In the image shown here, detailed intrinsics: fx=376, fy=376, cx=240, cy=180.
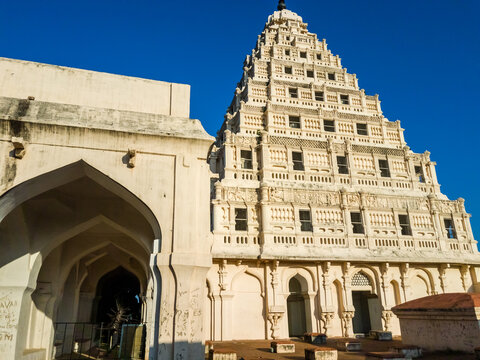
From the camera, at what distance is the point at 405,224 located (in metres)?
22.3

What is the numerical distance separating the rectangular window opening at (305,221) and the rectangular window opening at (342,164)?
4132 millimetres

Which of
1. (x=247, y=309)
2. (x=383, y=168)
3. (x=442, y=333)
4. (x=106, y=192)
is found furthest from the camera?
(x=383, y=168)

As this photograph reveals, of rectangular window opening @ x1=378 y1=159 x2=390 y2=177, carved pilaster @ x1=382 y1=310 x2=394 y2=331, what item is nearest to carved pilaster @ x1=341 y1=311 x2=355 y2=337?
carved pilaster @ x1=382 y1=310 x2=394 y2=331

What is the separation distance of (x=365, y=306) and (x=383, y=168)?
8.79m

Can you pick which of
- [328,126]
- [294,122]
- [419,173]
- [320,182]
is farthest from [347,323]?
[294,122]

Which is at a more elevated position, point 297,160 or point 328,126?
point 328,126

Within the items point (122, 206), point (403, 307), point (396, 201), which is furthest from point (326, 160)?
point (122, 206)

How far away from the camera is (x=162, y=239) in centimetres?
919

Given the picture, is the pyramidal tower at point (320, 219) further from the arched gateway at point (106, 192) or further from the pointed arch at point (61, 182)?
the pointed arch at point (61, 182)

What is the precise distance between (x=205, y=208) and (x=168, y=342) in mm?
3307

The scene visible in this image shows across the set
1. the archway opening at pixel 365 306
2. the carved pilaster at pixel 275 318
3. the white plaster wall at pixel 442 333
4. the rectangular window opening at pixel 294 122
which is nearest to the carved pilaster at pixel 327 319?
the archway opening at pixel 365 306

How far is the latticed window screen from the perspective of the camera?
20594 mm

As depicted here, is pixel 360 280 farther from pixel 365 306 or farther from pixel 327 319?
pixel 365 306

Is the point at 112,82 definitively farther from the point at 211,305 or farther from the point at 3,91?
the point at 211,305
